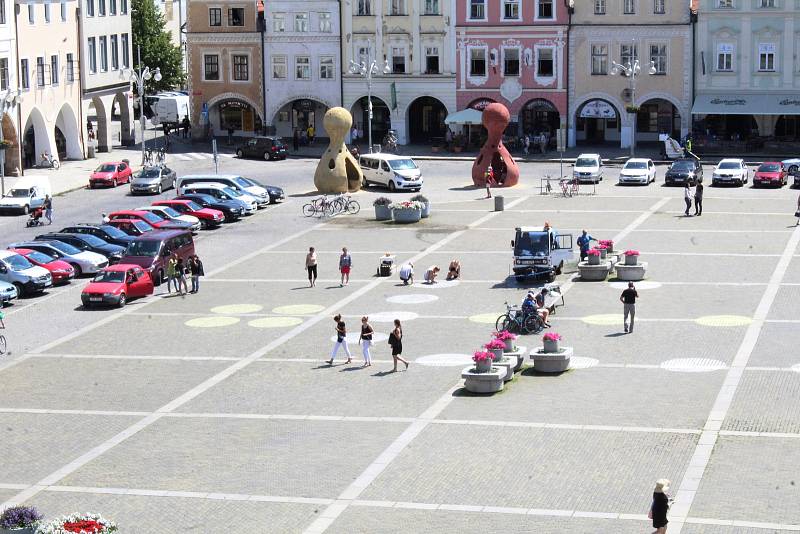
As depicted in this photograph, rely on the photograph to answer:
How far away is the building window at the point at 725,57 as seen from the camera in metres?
90.1

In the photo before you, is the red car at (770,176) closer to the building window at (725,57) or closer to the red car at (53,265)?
the building window at (725,57)

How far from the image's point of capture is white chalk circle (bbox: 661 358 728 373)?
3984 cm

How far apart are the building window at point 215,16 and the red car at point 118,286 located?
155 feet

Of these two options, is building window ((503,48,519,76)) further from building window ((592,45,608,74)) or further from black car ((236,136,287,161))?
black car ((236,136,287,161))

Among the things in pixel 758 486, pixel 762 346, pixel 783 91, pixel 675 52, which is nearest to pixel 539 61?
pixel 675 52

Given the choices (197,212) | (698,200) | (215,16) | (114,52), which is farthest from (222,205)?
(215,16)

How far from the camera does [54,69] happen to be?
88250 mm

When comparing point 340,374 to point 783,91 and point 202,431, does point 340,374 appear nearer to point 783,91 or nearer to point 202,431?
point 202,431

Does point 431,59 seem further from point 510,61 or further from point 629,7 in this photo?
point 629,7

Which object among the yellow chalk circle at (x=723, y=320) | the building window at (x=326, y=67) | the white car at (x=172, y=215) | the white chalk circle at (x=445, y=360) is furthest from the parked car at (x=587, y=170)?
the white chalk circle at (x=445, y=360)

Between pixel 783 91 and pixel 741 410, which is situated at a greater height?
pixel 783 91

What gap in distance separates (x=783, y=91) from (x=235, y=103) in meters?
33.4

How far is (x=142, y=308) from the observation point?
167 ft

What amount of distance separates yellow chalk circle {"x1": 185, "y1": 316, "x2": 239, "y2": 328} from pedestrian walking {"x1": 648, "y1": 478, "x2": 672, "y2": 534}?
2306 centimetres
